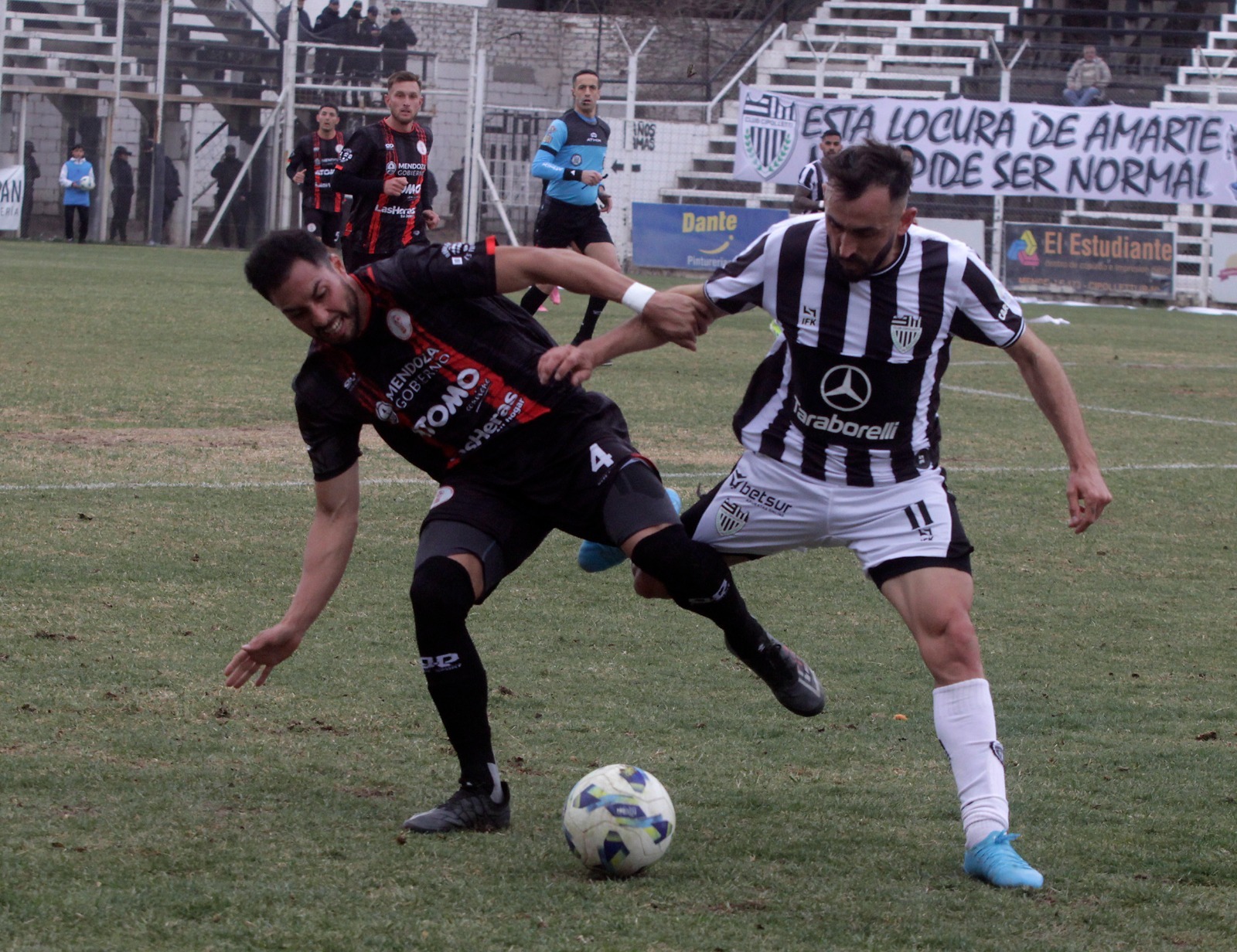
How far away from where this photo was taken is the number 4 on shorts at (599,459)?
421cm

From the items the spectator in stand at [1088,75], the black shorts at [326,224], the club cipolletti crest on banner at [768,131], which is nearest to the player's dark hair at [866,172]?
the black shorts at [326,224]

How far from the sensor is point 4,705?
15.1 ft

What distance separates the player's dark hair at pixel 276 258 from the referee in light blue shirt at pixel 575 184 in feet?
31.0

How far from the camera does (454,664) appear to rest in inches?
155

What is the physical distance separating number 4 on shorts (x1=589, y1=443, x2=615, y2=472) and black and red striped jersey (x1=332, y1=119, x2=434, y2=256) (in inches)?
311

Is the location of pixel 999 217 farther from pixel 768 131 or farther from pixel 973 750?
pixel 973 750

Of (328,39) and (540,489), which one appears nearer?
(540,489)

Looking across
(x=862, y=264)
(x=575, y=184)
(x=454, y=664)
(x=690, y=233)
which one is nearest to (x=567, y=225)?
(x=575, y=184)

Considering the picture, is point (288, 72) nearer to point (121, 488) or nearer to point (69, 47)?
point (69, 47)

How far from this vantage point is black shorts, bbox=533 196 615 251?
1355 cm

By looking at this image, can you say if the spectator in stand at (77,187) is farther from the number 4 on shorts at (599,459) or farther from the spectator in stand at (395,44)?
the number 4 on shorts at (599,459)

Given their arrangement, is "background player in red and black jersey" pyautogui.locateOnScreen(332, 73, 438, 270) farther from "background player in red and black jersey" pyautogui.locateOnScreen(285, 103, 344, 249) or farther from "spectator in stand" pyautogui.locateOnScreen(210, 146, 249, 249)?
"spectator in stand" pyautogui.locateOnScreen(210, 146, 249, 249)

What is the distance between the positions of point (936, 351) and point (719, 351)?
35.2 ft

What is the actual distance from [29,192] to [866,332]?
27742mm
